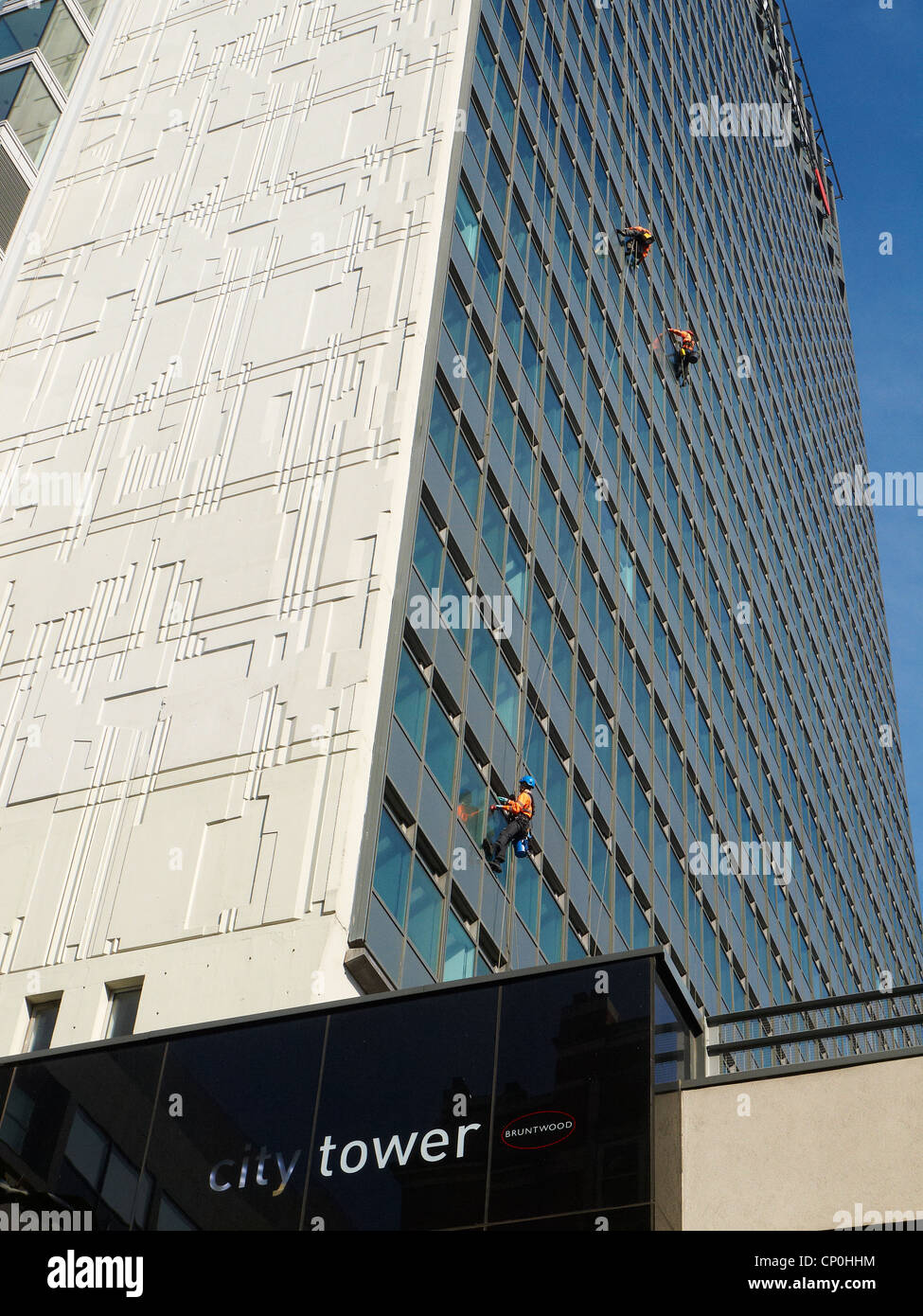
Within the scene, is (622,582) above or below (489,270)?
below

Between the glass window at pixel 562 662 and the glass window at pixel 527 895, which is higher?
the glass window at pixel 562 662

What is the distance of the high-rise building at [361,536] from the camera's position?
2442cm

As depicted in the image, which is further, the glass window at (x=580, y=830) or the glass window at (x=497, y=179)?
the glass window at (x=497, y=179)

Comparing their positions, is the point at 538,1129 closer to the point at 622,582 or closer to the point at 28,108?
the point at 622,582

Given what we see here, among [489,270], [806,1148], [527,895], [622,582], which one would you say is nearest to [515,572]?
[527,895]

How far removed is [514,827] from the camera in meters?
27.7

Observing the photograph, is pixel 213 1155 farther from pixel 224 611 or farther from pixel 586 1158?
pixel 224 611

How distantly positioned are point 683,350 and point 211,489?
23.5 metres

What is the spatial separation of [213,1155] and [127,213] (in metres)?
25.5

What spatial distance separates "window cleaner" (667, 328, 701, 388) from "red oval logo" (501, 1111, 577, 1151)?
35.0m

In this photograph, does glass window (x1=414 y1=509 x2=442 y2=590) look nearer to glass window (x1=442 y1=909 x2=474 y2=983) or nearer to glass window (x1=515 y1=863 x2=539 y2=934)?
glass window (x1=515 y1=863 x2=539 y2=934)

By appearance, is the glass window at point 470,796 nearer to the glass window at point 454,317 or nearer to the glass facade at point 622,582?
the glass facade at point 622,582

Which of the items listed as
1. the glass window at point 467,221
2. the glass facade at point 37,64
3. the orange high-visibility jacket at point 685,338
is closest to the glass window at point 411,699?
the glass window at point 467,221

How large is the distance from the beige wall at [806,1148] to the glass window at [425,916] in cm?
726
